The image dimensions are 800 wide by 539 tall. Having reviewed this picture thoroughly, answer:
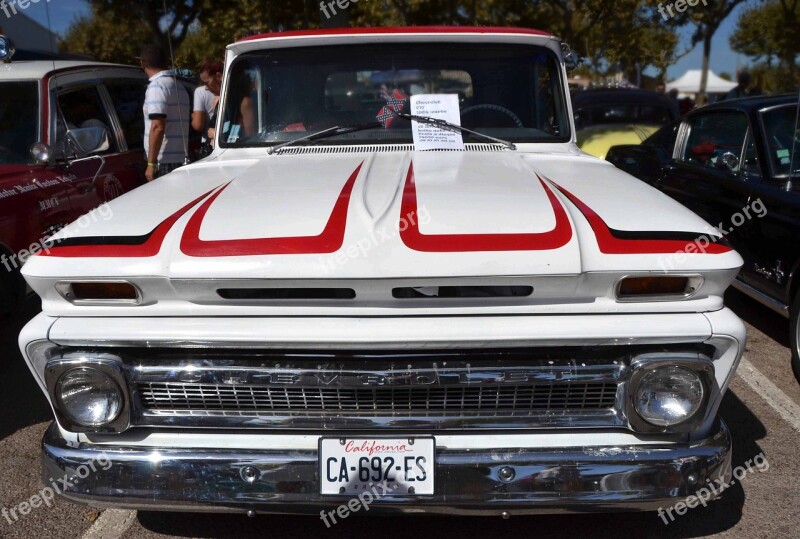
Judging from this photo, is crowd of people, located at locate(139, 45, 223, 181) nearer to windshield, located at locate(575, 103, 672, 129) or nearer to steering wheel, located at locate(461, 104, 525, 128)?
steering wheel, located at locate(461, 104, 525, 128)

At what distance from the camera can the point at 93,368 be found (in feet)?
7.06

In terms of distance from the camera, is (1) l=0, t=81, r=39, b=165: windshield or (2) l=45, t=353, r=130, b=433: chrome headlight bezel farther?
(1) l=0, t=81, r=39, b=165: windshield

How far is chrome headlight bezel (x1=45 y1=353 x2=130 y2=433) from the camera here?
7.03ft

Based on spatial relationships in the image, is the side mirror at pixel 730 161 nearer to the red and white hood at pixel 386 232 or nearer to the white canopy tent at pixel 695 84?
the red and white hood at pixel 386 232

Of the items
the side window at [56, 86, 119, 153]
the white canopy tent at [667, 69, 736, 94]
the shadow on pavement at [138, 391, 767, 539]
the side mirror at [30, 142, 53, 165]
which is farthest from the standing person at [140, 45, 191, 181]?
the white canopy tent at [667, 69, 736, 94]

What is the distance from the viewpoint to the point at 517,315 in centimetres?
214

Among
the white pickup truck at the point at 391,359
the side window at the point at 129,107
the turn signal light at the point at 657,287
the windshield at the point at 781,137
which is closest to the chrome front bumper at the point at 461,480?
the white pickup truck at the point at 391,359

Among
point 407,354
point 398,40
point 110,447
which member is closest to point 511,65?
point 398,40

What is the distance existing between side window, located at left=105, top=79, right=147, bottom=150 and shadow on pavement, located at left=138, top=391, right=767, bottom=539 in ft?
11.4

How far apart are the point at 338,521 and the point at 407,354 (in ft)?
3.36

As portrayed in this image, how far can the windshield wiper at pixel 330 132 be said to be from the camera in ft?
11.1

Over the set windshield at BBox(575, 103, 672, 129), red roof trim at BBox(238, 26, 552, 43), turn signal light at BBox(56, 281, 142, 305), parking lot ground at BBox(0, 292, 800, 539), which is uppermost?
red roof trim at BBox(238, 26, 552, 43)

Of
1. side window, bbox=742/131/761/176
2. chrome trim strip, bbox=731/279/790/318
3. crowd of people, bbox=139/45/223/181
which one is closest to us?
chrome trim strip, bbox=731/279/790/318

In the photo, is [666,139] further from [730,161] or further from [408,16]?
[408,16]
